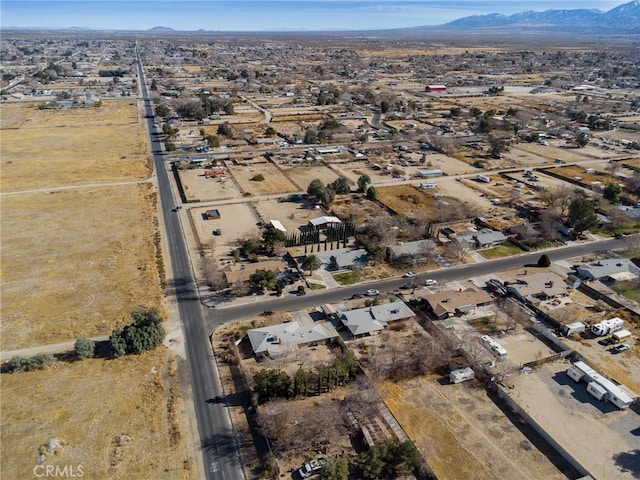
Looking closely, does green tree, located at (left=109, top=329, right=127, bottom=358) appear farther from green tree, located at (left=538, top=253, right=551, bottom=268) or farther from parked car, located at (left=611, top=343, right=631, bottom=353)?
green tree, located at (left=538, top=253, right=551, bottom=268)

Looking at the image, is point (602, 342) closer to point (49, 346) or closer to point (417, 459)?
point (417, 459)

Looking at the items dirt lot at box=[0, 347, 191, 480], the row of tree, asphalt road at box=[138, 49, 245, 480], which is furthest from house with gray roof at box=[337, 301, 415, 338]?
dirt lot at box=[0, 347, 191, 480]

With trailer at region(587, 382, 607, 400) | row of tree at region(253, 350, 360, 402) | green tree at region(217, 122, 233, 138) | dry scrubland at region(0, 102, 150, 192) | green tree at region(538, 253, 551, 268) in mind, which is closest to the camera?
row of tree at region(253, 350, 360, 402)

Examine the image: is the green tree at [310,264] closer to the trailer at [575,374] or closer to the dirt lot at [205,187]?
the trailer at [575,374]

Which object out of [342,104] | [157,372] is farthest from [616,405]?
[342,104]

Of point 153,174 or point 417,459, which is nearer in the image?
point 417,459
